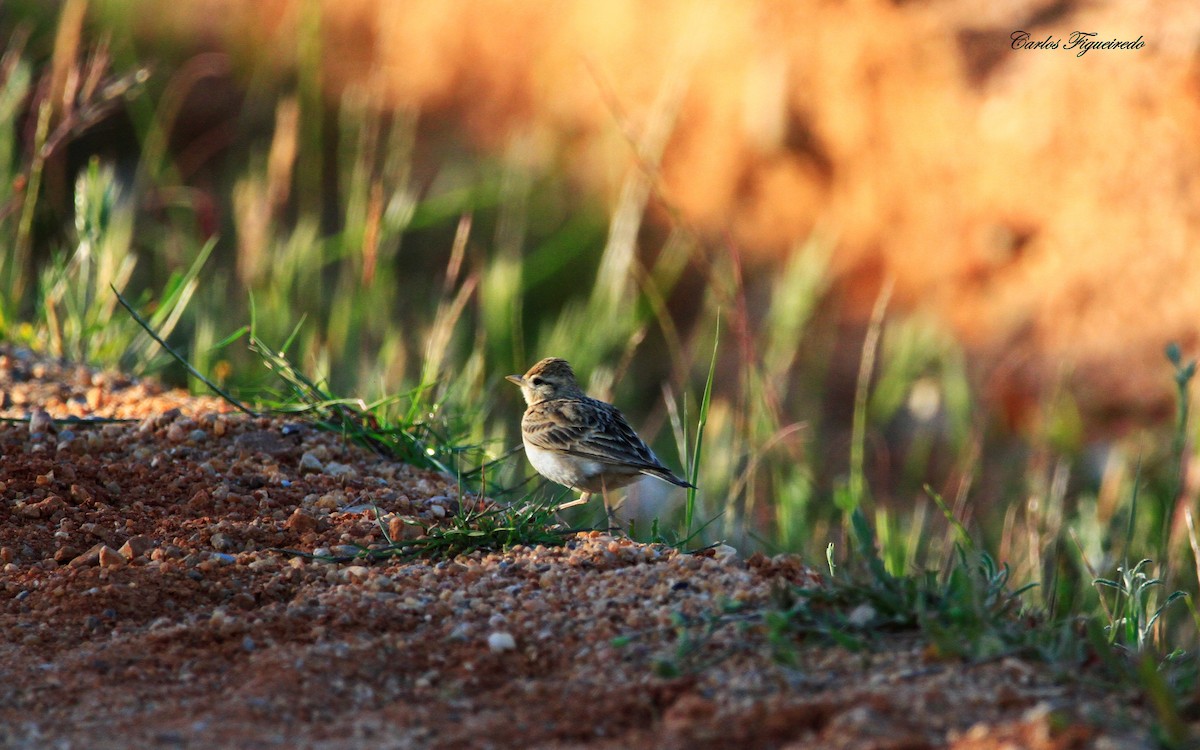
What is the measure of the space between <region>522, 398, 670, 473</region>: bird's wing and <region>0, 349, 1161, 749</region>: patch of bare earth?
2.29ft

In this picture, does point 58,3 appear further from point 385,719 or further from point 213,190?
point 385,719

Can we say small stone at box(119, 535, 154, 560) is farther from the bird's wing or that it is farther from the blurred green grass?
the bird's wing

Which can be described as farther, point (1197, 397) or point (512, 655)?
point (1197, 397)

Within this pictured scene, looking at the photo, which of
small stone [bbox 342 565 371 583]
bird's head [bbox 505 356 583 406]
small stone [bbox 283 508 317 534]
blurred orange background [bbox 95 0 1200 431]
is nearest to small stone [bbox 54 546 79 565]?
small stone [bbox 283 508 317 534]

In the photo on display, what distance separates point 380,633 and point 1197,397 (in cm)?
498

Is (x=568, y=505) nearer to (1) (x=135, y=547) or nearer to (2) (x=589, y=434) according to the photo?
(2) (x=589, y=434)

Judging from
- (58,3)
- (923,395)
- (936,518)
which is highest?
(58,3)

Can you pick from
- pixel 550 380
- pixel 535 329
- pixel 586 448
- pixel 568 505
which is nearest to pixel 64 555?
pixel 568 505

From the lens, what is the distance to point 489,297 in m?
5.88

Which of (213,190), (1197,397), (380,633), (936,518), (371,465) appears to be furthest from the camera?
(213,190)

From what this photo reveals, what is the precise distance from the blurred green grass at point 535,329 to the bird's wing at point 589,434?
149mm

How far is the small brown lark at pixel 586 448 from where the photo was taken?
160 inches

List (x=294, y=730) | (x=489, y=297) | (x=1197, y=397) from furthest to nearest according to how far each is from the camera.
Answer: (x=1197, y=397) < (x=489, y=297) < (x=294, y=730)

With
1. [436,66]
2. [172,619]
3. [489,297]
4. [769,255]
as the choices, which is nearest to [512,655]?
[172,619]
